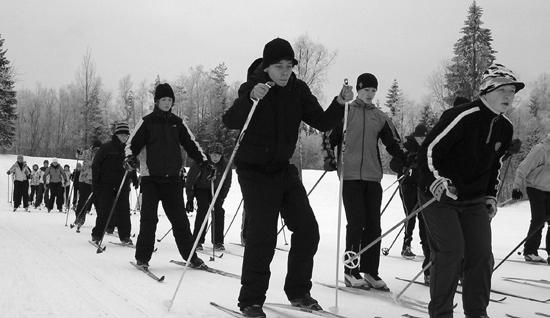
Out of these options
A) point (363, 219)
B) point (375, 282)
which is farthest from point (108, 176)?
point (375, 282)

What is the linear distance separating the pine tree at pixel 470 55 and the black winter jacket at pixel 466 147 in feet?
107

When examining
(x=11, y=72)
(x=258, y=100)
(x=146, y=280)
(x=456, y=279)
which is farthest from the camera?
(x=11, y=72)

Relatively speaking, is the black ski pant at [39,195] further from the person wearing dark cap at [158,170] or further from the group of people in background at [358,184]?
the group of people in background at [358,184]

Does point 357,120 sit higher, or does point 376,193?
point 357,120

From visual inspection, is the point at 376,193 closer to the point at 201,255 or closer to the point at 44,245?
the point at 201,255

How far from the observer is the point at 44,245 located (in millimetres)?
8461

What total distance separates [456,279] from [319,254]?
515 cm

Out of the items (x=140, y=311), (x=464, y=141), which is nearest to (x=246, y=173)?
(x=140, y=311)

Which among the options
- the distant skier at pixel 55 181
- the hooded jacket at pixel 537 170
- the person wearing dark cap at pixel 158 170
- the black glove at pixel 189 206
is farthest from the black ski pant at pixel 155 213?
the distant skier at pixel 55 181

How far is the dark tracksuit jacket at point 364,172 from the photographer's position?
5520mm

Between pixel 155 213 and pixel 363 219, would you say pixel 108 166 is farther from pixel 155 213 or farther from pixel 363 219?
pixel 363 219

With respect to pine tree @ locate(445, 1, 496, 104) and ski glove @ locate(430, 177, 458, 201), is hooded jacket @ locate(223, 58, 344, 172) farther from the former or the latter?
pine tree @ locate(445, 1, 496, 104)

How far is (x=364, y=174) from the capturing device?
220 inches

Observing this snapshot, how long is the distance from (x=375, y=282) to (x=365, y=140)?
1.52m
